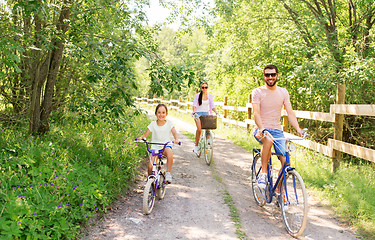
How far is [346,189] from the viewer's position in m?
5.15

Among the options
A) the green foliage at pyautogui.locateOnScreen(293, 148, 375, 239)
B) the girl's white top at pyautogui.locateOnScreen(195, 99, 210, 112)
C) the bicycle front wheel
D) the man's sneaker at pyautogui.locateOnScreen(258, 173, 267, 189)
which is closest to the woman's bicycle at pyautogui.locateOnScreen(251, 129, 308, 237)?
the bicycle front wheel

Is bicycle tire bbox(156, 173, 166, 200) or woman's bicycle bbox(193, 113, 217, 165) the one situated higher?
woman's bicycle bbox(193, 113, 217, 165)

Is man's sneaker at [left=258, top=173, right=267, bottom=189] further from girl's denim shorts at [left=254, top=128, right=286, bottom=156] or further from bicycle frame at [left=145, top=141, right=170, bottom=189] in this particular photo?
bicycle frame at [left=145, top=141, right=170, bottom=189]

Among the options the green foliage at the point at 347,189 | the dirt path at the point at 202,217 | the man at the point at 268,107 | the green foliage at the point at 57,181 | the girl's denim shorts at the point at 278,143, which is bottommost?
the dirt path at the point at 202,217

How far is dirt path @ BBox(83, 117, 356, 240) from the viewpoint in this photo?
12.7 ft

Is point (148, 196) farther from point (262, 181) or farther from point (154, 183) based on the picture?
point (262, 181)

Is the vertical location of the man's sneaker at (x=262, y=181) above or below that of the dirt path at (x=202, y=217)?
above

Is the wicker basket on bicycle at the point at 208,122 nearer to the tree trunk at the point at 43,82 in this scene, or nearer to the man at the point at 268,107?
the man at the point at 268,107

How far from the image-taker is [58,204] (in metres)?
3.57

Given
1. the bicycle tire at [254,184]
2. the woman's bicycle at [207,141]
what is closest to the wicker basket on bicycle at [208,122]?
the woman's bicycle at [207,141]

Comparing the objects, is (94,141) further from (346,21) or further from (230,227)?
(346,21)

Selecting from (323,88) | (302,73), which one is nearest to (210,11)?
(302,73)

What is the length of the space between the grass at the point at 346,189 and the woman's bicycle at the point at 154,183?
6.48 ft

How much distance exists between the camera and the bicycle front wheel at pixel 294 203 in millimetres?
3666
